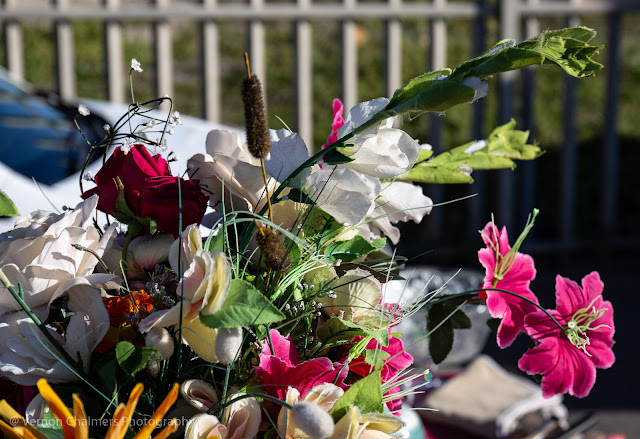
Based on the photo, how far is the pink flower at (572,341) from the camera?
0.70 m

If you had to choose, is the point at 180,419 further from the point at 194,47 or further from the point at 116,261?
the point at 194,47

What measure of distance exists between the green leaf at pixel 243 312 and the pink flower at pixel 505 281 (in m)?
0.26

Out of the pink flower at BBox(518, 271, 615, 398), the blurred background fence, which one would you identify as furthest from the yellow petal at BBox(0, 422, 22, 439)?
the blurred background fence

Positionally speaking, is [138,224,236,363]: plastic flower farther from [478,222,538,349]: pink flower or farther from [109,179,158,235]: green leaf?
[478,222,538,349]: pink flower

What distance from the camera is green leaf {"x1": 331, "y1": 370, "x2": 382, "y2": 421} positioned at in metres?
0.59

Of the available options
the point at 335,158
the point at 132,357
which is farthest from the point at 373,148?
the point at 132,357

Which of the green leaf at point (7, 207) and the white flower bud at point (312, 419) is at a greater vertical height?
the green leaf at point (7, 207)

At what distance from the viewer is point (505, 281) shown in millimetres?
753

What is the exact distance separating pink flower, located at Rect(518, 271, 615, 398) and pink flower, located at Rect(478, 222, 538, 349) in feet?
0.06

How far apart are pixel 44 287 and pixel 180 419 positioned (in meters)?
0.15

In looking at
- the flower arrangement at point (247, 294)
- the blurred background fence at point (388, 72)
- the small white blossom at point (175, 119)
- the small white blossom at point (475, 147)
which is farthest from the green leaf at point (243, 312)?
the blurred background fence at point (388, 72)

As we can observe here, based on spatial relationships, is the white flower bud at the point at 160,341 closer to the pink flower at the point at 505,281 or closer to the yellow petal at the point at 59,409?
the yellow petal at the point at 59,409

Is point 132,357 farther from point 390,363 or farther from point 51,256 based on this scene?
point 390,363

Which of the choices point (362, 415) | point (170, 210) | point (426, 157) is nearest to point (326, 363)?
point (362, 415)
